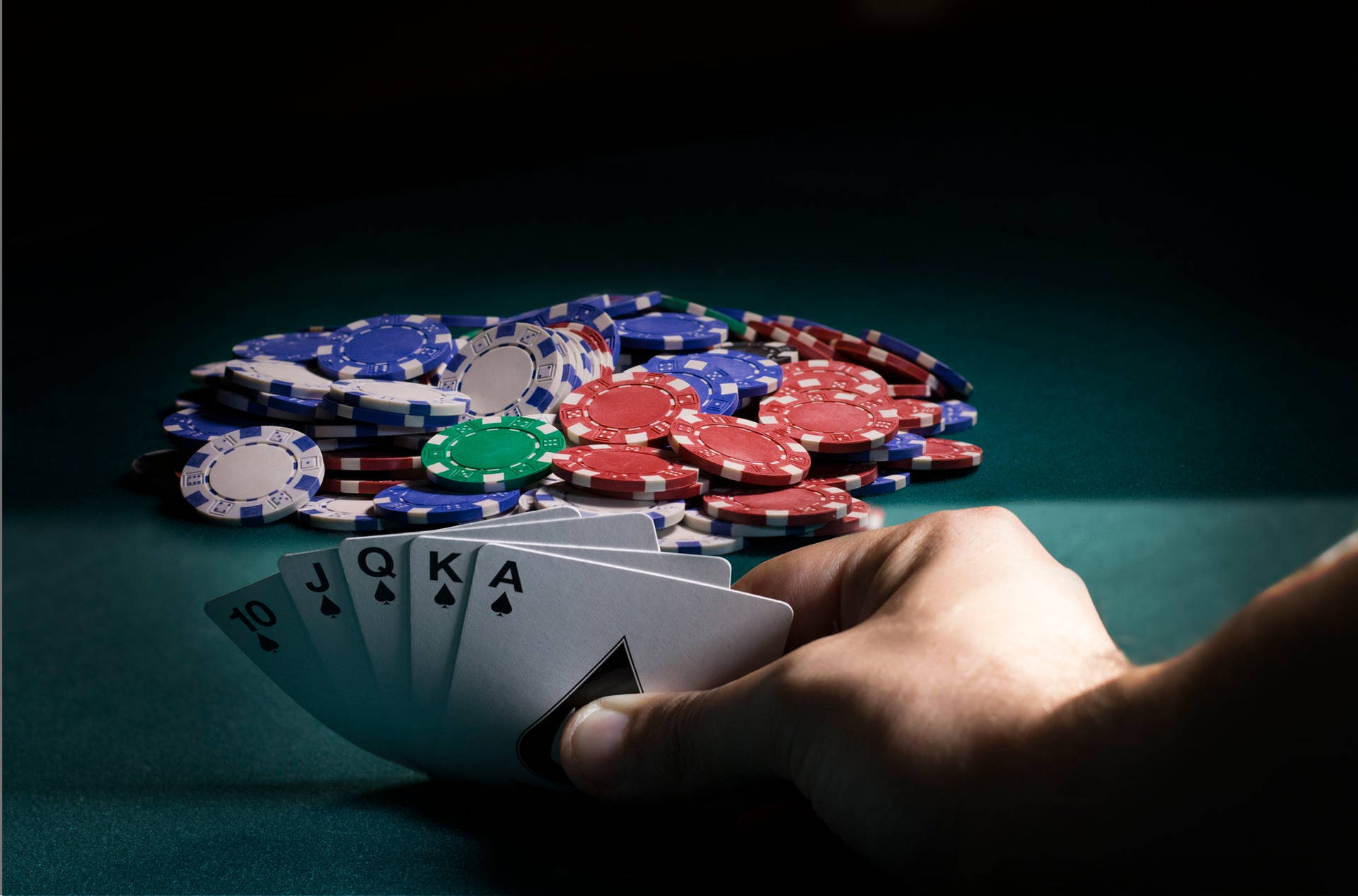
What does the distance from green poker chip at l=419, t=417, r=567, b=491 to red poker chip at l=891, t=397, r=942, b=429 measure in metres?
0.75

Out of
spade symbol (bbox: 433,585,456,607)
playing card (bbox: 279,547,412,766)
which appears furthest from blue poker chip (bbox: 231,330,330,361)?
spade symbol (bbox: 433,585,456,607)

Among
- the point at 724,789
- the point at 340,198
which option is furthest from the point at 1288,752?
the point at 340,198

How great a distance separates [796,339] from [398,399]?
3.47ft

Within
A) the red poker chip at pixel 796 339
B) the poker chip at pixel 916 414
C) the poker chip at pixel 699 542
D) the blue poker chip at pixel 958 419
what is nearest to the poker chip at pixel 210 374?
the poker chip at pixel 699 542

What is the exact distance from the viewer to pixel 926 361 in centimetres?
257

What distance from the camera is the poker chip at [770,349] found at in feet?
8.59

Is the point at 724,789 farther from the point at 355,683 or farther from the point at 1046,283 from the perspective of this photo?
the point at 1046,283

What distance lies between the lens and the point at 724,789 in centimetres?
82

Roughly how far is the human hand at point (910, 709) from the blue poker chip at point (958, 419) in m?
1.48

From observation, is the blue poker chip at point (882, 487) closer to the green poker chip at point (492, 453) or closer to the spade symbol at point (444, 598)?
the green poker chip at point (492, 453)

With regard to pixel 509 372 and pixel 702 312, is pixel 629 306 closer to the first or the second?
pixel 702 312

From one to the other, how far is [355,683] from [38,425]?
194cm

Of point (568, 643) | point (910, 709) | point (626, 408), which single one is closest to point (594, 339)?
point (626, 408)

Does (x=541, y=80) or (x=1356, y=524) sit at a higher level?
(x=541, y=80)
